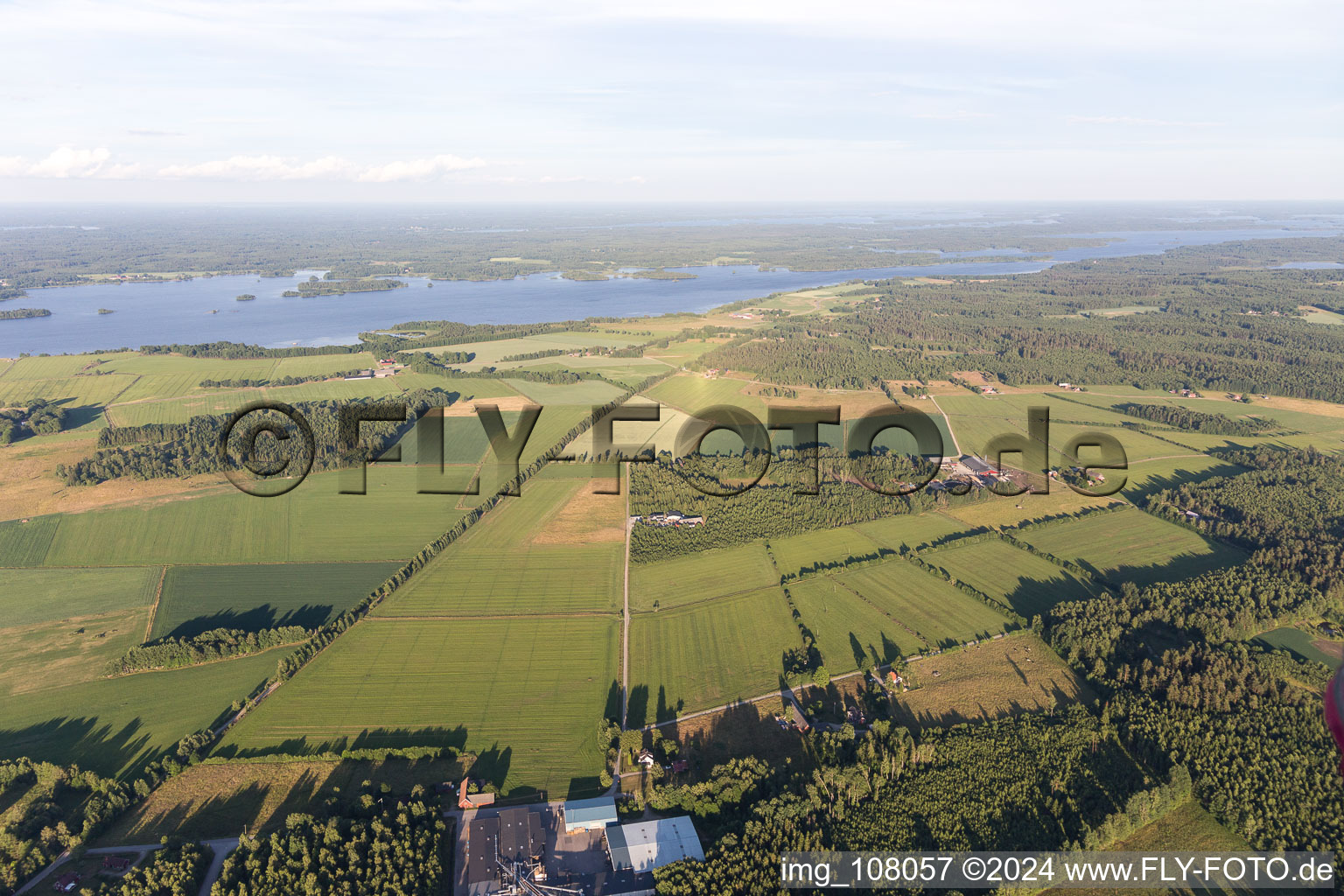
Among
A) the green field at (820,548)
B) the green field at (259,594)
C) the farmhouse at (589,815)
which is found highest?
the green field at (820,548)

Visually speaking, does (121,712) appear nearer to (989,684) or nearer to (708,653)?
(708,653)

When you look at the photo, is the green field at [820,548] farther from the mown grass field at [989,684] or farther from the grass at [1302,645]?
the grass at [1302,645]

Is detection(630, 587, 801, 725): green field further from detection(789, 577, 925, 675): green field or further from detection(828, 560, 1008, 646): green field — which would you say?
detection(828, 560, 1008, 646): green field

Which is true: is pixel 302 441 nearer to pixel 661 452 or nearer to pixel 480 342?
pixel 661 452

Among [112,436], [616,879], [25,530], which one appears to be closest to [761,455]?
[616,879]

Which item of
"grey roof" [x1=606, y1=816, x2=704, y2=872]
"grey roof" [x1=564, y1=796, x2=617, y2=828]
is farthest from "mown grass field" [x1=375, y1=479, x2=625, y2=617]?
"grey roof" [x1=606, y1=816, x2=704, y2=872]

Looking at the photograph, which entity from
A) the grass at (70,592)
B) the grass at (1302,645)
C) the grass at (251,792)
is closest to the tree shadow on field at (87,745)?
the grass at (251,792)
